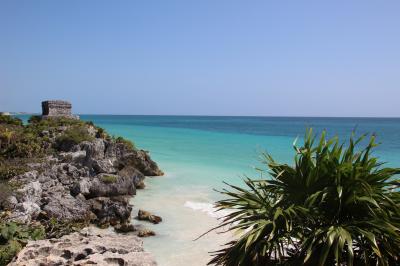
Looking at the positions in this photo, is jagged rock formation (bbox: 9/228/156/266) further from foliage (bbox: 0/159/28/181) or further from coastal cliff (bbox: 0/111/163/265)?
foliage (bbox: 0/159/28/181)

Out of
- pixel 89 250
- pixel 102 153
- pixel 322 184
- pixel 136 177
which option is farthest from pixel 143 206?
pixel 322 184

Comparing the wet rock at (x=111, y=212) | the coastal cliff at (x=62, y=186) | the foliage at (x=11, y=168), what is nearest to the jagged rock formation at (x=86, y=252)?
A: the coastal cliff at (x=62, y=186)

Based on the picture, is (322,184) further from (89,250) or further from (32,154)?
(32,154)

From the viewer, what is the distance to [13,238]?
26.3ft

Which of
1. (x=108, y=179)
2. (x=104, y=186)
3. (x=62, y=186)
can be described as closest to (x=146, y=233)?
(x=104, y=186)

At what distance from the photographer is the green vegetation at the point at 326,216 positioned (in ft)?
12.8

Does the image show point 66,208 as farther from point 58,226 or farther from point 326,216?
point 326,216

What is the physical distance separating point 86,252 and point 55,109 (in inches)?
999

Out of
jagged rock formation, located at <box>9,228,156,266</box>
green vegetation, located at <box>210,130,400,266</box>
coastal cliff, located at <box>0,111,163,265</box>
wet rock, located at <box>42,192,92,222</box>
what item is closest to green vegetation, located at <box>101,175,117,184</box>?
coastal cliff, located at <box>0,111,163,265</box>

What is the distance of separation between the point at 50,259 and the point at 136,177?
1120 centimetres

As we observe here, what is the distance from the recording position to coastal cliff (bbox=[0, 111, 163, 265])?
8055 mm

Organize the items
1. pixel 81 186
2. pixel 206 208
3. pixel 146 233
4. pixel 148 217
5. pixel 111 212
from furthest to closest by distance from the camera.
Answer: pixel 206 208 < pixel 81 186 < pixel 148 217 < pixel 111 212 < pixel 146 233

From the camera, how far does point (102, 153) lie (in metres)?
20.0

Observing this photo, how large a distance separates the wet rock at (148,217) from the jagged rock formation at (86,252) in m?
5.15
